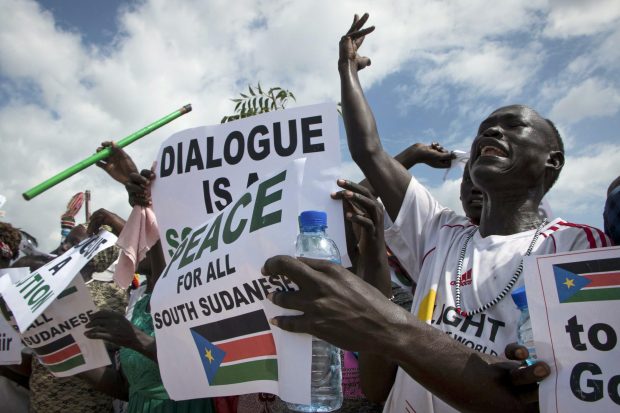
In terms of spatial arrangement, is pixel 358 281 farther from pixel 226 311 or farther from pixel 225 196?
pixel 225 196

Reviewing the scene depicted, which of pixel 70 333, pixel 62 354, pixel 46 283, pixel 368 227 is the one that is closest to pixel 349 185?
pixel 368 227

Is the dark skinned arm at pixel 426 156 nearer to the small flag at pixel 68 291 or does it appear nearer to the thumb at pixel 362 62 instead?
the thumb at pixel 362 62

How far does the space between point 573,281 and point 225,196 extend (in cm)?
177

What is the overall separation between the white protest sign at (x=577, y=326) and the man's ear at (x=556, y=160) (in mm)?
1447

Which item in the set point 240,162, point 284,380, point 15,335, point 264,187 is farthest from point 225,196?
point 15,335

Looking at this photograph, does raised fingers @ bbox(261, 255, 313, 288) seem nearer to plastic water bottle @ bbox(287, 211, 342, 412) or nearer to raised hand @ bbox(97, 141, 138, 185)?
plastic water bottle @ bbox(287, 211, 342, 412)

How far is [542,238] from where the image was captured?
87.9 inches

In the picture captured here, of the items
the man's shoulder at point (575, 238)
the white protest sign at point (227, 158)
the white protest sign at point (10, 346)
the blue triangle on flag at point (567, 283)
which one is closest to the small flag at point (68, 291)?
the white protest sign at point (227, 158)

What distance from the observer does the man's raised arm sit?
8.70 feet

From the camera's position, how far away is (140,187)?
3.17 metres

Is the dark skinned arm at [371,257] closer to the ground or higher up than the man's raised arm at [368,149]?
closer to the ground

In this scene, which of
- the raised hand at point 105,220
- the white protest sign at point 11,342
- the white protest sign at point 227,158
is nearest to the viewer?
the white protest sign at point 227,158

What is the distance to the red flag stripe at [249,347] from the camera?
175cm

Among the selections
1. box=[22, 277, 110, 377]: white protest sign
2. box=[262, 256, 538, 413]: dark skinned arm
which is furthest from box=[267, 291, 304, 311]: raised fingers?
box=[22, 277, 110, 377]: white protest sign
